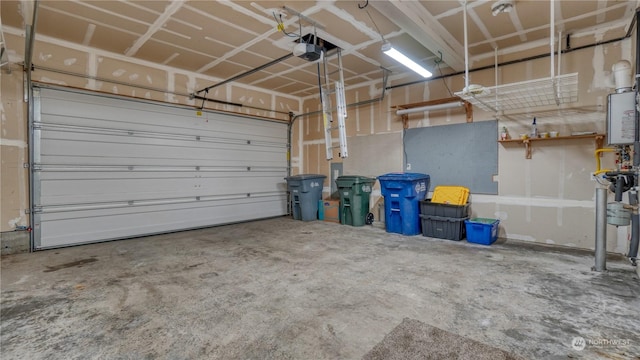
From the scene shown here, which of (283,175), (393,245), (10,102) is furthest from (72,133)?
(393,245)

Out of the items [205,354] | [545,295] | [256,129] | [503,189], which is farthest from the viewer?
[256,129]

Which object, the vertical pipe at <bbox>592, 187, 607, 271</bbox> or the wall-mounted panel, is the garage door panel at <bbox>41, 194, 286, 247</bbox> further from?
the vertical pipe at <bbox>592, 187, 607, 271</bbox>

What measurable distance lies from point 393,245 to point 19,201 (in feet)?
17.5

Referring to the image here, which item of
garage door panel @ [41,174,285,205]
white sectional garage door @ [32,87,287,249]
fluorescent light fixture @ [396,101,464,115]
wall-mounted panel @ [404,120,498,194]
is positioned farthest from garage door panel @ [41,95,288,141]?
wall-mounted panel @ [404,120,498,194]

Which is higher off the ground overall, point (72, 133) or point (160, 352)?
point (72, 133)

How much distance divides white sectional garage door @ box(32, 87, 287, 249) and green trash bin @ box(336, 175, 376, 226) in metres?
2.02

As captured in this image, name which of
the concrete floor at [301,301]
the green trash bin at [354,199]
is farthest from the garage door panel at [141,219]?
the green trash bin at [354,199]

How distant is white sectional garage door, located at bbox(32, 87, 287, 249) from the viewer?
13.8 ft

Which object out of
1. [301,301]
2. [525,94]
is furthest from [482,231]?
[301,301]

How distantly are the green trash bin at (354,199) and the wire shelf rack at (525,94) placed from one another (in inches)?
99.5

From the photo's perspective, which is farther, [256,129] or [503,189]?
[256,129]

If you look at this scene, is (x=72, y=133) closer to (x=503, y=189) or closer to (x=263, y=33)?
(x=263, y=33)

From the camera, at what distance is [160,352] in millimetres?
1782

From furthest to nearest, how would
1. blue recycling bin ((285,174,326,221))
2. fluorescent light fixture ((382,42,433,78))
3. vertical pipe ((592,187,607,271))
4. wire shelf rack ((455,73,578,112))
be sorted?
blue recycling bin ((285,174,326,221)), fluorescent light fixture ((382,42,433,78)), wire shelf rack ((455,73,578,112)), vertical pipe ((592,187,607,271))
